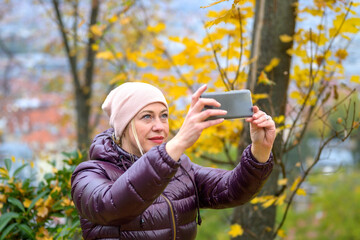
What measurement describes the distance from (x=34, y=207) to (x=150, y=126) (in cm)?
136

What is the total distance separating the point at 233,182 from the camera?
1.87 m

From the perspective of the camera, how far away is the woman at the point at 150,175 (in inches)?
56.9

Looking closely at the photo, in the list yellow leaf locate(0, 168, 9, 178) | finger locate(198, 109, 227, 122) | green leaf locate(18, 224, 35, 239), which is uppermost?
finger locate(198, 109, 227, 122)

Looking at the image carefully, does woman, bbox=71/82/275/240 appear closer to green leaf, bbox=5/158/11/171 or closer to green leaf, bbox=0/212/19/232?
green leaf, bbox=0/212/19/232

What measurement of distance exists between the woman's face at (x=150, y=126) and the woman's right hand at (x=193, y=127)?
33 cm

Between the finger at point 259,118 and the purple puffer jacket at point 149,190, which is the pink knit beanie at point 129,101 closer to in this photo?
the purple puffer jacket at point 149,190

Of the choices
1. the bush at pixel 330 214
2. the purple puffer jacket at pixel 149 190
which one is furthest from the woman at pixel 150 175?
the bush at pixel 330 214

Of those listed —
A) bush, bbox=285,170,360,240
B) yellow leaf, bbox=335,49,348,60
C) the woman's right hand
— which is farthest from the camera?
bush, bbox=285,170,360,240

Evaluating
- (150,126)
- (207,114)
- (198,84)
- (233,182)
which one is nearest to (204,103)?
(207,114)

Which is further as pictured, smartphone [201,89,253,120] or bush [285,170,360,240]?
bush [285,170,360,240]

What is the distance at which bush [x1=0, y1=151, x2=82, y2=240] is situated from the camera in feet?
8.55

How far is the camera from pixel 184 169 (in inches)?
75.7

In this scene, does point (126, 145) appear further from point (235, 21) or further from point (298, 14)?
point (298, 14)

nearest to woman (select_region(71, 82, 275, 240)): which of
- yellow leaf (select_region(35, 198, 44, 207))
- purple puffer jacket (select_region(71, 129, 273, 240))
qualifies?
purple puffer jacket (select_region(71, 129, 273, 240))
